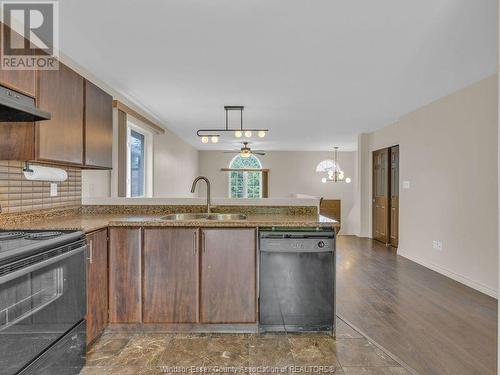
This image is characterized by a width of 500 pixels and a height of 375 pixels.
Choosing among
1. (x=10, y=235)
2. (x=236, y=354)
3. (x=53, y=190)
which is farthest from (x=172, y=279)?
(x=53, y=190)

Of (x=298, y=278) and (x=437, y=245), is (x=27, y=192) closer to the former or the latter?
(x=298, y=278)

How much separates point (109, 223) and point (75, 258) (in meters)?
0.51

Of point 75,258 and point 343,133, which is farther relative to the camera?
point 343,133

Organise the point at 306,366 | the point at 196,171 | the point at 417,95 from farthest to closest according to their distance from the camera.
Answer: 1. the point at 196,171
2. the point at 417,95
3. the point at 306,366

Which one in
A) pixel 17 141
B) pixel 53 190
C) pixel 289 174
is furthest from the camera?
pixel 289 174

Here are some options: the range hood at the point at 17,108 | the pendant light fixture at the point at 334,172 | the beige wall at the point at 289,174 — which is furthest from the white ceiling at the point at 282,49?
the beige wall at the point at 289,174

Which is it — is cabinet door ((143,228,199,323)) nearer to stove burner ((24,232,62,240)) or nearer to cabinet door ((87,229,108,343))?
cabinet door ((87,229,108,343))

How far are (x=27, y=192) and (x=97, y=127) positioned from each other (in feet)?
2.40

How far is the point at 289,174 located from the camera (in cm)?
1007

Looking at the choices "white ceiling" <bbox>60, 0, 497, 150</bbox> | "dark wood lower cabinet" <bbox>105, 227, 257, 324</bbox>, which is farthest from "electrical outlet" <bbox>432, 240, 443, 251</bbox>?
"dark wood lower cabinet" <bbox>105, 227, 257, 324</bbox>

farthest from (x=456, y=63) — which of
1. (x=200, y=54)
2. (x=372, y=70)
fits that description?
(x=200, y=54)

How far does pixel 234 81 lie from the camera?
3.46 meters

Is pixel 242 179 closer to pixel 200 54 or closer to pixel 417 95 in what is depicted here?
pixel 417 95

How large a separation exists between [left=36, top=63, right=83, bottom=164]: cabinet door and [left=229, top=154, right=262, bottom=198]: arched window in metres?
7.87
